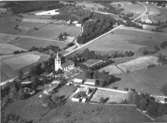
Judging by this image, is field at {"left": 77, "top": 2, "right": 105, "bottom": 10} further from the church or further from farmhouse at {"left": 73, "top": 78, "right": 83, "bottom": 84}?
farmhouse at {"left": 73, "top": 78, "right": 83, "bottom": 84}

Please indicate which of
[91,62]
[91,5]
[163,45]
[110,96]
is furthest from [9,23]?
[110,96]

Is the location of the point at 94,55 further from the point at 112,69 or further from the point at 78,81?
the point at 78,81

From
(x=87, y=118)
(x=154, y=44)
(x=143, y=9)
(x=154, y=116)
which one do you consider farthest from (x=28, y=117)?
(x=143, y=9)

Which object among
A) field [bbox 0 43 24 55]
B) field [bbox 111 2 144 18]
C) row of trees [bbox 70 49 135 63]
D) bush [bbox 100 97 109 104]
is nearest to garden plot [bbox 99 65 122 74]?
row of trees [bbox 70 49 135 63]

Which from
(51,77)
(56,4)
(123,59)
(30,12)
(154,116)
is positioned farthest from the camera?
(56,4)

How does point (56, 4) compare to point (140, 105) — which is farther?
point (56, 4)

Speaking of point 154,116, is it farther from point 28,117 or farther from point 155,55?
point 155,55

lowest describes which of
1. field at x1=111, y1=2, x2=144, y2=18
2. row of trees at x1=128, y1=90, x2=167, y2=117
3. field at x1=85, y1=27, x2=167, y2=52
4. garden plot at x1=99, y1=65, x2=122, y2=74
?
field at x1=111, y1=2, x2=144, y2=18
